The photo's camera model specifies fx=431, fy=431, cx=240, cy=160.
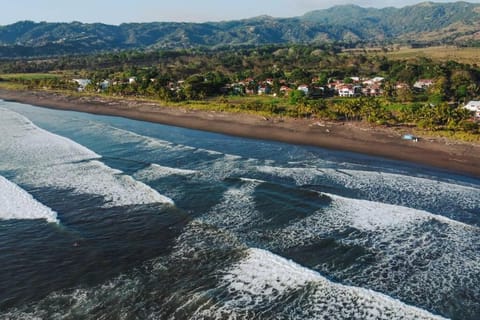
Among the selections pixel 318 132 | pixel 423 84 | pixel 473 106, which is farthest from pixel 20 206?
pixel 423 84

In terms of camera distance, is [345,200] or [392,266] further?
[345,200]

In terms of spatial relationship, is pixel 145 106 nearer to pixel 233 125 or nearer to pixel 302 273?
pixel 233 125

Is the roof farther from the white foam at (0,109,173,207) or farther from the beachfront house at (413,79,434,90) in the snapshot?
the white foam at (0,109,173,207)

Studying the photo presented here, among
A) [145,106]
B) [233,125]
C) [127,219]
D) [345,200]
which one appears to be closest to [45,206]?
[127,219]

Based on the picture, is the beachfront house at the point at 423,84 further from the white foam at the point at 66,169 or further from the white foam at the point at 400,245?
the white foam at the point at 66,169

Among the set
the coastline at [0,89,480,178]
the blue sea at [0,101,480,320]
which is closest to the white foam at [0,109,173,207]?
the blue sea at [0,101,480,320]

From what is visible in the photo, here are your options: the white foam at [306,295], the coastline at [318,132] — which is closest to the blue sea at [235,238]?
the white foam at [306,295]
